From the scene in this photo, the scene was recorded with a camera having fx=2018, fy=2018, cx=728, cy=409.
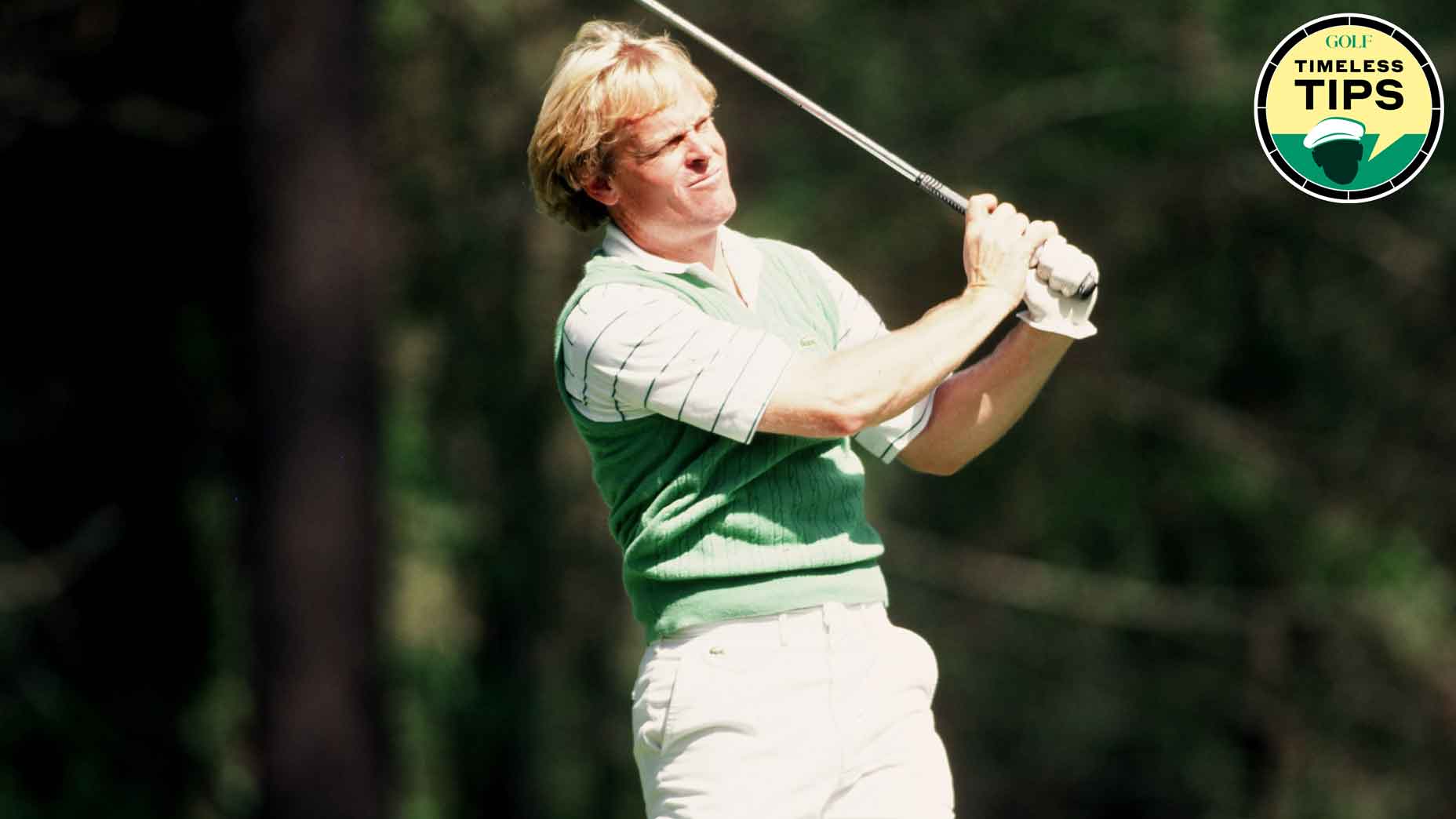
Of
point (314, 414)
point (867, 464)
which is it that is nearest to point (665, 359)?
point (314, 414)

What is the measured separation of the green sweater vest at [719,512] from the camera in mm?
2584

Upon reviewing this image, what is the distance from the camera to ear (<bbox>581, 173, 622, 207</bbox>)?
271 cm

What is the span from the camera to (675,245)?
2.70m

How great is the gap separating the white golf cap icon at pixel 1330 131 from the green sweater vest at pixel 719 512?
1676 mm

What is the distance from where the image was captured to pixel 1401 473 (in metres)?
9.20

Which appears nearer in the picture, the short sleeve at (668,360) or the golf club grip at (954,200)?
the short sleeve at (668,360)

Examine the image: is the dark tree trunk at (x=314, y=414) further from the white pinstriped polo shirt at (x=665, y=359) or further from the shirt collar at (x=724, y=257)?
the white pinstriped polo shirt at (x=665, y=359)

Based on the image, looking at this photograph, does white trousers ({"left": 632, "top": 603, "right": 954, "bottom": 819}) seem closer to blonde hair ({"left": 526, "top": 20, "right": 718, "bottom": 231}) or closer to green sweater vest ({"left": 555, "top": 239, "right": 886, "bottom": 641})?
green sweater vest ({"left": 555, "top": 239, "right": 886, "bottom": 641})

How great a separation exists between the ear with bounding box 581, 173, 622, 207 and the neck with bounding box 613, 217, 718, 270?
35mm

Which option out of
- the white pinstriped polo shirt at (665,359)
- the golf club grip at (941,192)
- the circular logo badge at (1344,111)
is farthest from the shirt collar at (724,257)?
the circular logo badge at (1344,111)

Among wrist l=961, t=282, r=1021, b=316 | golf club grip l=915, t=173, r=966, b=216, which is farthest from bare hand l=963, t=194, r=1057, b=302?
golf club grip l=915, t=173, r=966, b=216

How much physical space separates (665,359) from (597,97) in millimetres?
392

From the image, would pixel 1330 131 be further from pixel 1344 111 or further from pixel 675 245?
pixel 675 245

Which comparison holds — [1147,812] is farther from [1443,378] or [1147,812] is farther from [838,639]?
[838,639]
